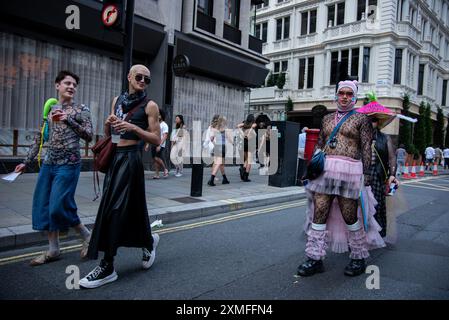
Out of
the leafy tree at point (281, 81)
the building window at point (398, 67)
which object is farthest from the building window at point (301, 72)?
the building window at point (398, 67)

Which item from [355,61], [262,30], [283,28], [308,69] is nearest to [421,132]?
[355,61]

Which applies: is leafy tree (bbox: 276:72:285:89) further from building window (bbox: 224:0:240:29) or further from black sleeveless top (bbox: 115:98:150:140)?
black sleeveless top (bbox: 115:98:150:140)

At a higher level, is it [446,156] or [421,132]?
[421,132]

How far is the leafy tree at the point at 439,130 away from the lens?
34.9 m

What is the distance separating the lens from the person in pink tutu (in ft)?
12.8

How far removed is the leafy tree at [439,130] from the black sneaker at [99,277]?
123 ft

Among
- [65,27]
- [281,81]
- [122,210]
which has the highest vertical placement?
[281,81]

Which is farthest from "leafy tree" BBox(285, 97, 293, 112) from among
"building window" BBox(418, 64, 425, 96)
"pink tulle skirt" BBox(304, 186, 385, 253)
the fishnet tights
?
the fishnet tights

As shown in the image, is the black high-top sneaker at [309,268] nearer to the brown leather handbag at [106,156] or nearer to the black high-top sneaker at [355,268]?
the black high-top sneaker at [355,268]

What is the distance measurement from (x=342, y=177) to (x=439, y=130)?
36.1m

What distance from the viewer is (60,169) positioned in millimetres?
4082

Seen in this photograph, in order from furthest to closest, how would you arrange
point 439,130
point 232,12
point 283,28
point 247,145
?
point 439,130
point 283,28
point 232,12
point 247,145

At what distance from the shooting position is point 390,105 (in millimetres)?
27891

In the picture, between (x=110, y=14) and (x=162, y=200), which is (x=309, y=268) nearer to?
(x=162, y=200)
